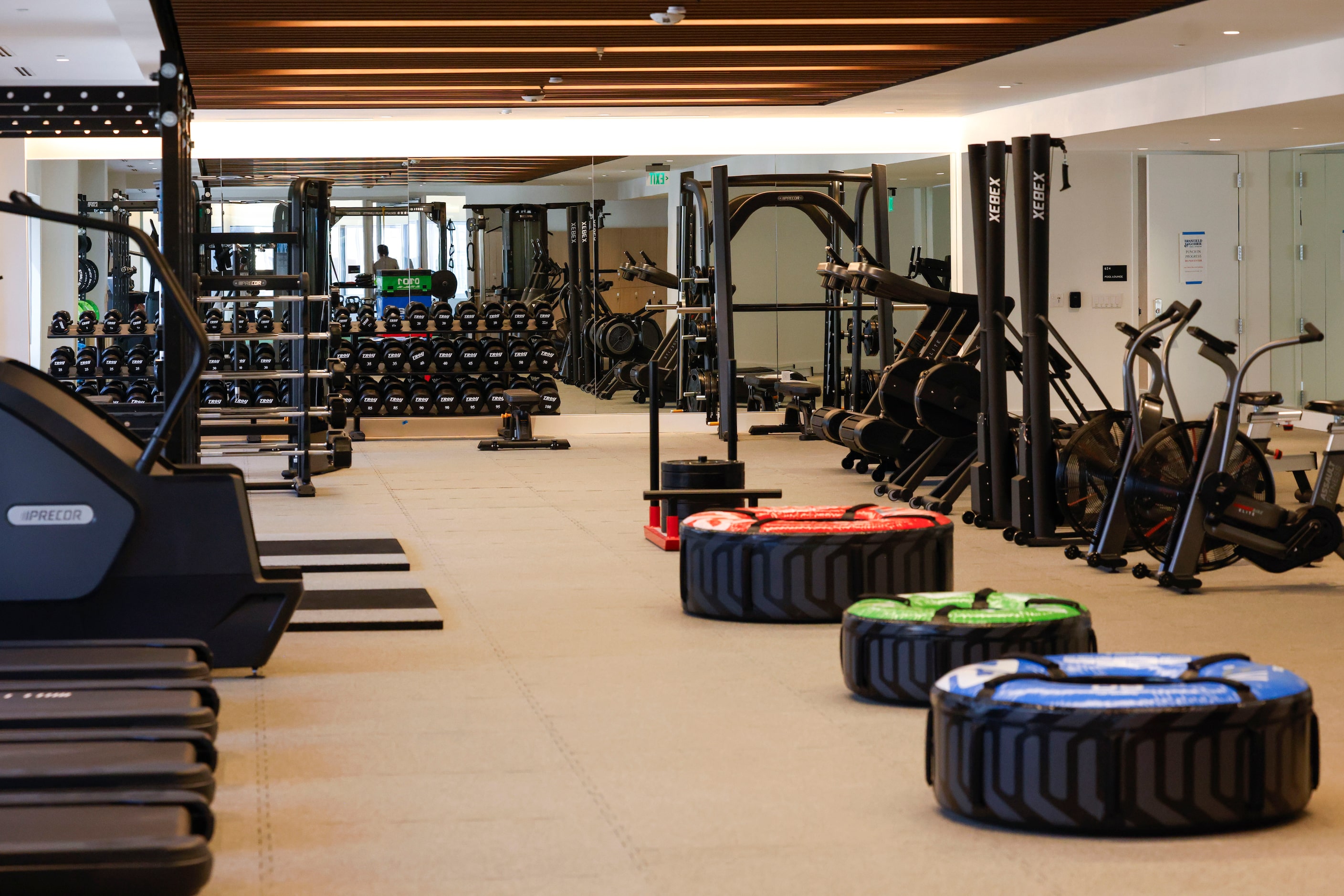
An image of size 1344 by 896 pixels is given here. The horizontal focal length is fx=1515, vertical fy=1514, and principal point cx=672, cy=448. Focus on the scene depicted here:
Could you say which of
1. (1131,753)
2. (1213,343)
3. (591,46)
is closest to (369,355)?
(591,46)

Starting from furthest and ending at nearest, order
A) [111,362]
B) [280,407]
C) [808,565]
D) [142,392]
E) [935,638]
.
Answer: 1. [142,392]
2. [111,362]
3. [280,407]
4. [808,565]
5. [935,638]

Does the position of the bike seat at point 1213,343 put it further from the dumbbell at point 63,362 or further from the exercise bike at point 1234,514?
the dumbbell at point 63,362

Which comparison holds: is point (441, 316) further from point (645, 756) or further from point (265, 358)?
point (645, 756)

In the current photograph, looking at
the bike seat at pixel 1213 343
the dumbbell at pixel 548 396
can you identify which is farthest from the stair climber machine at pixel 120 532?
the dumbbell at pixel 548 396

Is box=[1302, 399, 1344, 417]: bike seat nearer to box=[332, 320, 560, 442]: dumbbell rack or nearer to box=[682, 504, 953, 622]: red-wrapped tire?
box=[682, 504, 953, 622]: red-wrapped tire

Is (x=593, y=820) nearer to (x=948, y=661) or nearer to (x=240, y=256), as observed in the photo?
(x=948, y=661)

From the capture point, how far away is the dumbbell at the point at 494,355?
43.9 feet

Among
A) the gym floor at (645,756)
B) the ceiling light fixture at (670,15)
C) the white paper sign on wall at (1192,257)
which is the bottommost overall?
the gym floor at (645,756)

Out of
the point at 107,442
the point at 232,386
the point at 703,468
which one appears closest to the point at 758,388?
the point at 232,386

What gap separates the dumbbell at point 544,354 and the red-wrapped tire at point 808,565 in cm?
827

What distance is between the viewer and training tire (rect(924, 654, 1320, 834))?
2.83 m

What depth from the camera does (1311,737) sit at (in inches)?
119

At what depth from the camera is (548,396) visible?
13250 millimetres

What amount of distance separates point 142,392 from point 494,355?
3107 mm
